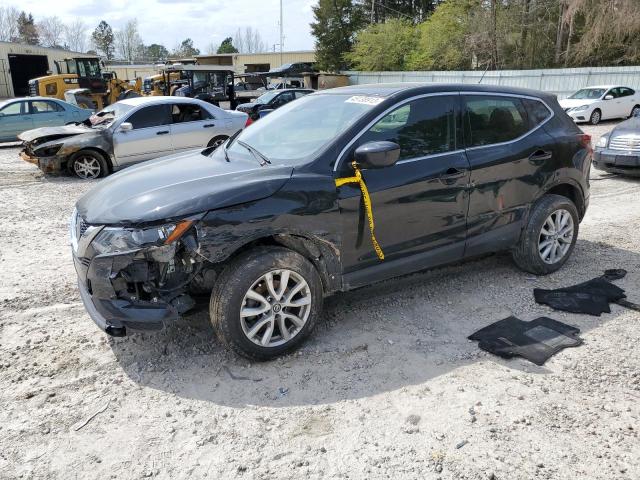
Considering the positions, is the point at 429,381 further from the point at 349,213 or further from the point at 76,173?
the point at 76,173

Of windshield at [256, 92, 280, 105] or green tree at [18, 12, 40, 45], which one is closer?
windshield at [256, 92, 280, 105]

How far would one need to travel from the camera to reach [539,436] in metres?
2.79

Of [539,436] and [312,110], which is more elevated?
[312,110]

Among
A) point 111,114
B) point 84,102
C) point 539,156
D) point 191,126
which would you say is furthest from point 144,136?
point 84,102

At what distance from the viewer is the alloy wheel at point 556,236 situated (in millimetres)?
4848

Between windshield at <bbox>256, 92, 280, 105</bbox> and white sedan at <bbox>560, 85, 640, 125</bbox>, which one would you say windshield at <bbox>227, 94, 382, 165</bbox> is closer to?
windshield at <bbox>256, 92, 280, 105</bbox>

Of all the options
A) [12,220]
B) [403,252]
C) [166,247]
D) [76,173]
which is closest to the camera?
[166,247]

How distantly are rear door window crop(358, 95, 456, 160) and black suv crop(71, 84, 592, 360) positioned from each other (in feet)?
0.04

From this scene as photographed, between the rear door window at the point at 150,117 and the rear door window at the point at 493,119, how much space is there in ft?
24.7

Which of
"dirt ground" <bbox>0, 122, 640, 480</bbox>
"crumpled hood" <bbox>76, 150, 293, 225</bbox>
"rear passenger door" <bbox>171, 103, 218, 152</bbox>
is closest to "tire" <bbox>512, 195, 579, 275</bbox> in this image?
"dirt ground" <bbox>0, 122, 640, 480</bbox>

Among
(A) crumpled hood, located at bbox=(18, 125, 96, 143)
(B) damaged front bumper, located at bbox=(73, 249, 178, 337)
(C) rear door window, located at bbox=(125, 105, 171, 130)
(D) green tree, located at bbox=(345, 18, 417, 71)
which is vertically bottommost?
(B) damaged front bumper, located at bbox=(73, 249, 178, 337)

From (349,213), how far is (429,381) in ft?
4.05

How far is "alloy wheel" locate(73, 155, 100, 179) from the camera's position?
400 inches

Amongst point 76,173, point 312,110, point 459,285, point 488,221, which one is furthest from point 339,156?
point 76,173
